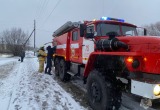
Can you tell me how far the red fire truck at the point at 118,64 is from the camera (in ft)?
14.9

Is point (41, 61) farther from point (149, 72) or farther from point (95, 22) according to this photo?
point (149, 72)

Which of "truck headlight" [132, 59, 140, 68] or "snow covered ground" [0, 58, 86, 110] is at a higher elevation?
"truck headlight" [132, 59, 140, 68]

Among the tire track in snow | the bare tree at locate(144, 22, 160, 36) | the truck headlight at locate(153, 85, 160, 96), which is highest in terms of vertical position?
the bare tree at locate(144, 22, 160, 36)

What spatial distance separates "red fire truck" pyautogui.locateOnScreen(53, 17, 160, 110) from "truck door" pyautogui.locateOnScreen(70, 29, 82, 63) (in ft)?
0.82

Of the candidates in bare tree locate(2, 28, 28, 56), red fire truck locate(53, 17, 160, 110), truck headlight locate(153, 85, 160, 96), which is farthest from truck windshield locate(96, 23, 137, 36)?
bare tree locate(2, 28, 28, 56)

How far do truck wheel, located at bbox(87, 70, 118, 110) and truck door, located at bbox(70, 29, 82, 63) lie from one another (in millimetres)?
2364

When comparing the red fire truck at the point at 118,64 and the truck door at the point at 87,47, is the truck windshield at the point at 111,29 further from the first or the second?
the truck door at the point at 87,47

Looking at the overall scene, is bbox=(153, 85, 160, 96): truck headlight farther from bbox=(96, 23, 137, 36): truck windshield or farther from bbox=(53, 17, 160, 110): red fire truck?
bbox=(96, 23, 137, 36): truck windshield

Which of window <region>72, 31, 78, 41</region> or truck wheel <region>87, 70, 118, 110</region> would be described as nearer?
truck wheel <region>87, 70, 118, 110</region>

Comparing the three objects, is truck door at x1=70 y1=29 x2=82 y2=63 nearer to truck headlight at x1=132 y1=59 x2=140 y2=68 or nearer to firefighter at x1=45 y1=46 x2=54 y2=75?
truck headlight at x1=132 y1=59 x2=140 y2=68

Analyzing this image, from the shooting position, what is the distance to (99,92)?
18.9 ft

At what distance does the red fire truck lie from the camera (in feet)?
14.9

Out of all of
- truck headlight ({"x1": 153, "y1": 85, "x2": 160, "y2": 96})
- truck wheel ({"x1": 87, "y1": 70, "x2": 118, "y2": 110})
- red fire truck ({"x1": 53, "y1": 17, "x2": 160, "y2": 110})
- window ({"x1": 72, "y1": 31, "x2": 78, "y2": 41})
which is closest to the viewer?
truck headlight ({"x1": 153, "y1": 85, "x2": 160, "y2": 96})

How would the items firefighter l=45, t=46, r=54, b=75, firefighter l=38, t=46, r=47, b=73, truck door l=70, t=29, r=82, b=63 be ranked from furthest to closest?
firefighter l=38, t=46, r=47, b=73 < firefighter l=45, t=46, r=54, b=75 < truck door l=70, t=29, r=82, b=63
